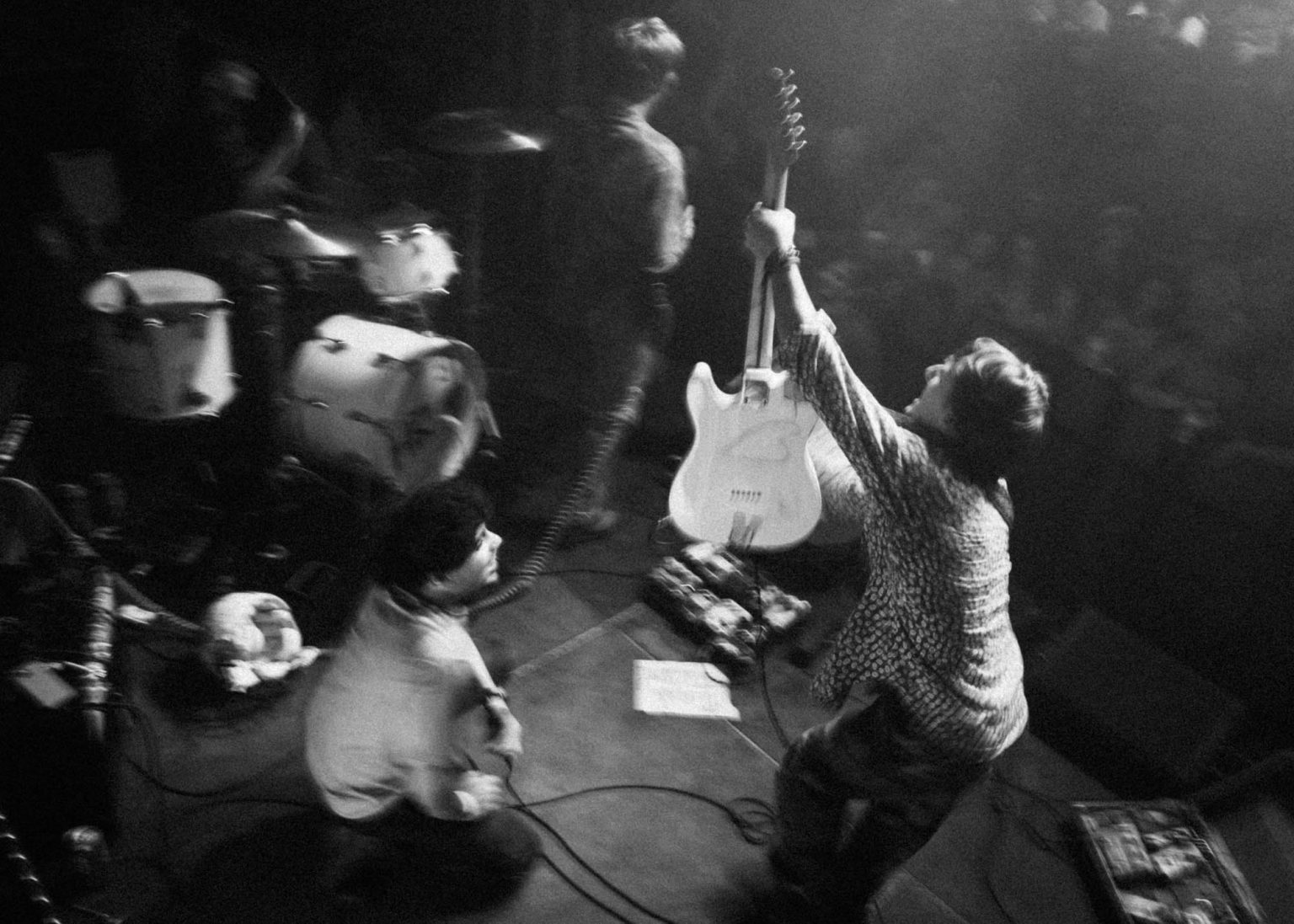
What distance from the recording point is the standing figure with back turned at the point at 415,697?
2.20m

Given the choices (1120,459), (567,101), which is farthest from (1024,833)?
(567,101)

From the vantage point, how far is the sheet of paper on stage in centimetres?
339

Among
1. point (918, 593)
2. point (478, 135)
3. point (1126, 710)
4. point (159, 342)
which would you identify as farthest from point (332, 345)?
point (1126, 710)

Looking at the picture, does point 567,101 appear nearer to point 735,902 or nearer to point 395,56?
point 395,56

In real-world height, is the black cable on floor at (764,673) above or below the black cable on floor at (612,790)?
above

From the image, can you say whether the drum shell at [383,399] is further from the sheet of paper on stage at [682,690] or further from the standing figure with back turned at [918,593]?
the standing figure with back turned at [918,593]

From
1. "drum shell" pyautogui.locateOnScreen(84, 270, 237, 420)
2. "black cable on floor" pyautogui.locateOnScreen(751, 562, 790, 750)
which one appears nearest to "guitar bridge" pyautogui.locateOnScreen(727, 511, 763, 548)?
"black cable on floor" pyautogui.locateOnScreen(751, 562, 790, 750)

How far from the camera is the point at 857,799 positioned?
2.34 meters

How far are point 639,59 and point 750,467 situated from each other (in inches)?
60.8

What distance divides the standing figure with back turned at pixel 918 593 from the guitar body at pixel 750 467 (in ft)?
2.49

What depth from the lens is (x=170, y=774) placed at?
2.88 meters

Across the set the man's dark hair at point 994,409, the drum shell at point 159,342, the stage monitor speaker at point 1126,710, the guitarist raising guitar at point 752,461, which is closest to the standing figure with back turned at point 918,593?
the man's dark hair at point 994,409

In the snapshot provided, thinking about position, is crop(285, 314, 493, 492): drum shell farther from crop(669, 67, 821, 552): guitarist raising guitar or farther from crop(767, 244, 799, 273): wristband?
crop(767, 244, 799, 273): wristband

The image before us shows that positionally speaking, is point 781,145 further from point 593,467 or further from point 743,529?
point 593,467
